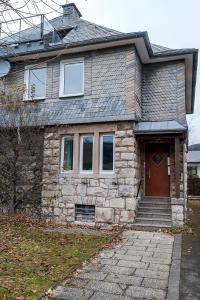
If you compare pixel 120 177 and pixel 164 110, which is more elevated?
pixel 164 110

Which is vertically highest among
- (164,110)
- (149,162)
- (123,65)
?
(123,65)

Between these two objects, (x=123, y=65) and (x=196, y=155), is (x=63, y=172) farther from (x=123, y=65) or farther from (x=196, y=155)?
(x=196, y=155)

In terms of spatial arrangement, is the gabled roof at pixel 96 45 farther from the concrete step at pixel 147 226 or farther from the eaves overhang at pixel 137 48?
the concrete step at pixel 147 226

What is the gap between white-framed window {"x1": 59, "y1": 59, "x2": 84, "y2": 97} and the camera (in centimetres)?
1217

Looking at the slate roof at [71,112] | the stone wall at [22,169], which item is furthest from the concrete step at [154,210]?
the stone wall at [22,169]

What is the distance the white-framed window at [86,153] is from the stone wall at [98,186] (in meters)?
0.34

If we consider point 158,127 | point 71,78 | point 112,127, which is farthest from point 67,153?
point 158,127

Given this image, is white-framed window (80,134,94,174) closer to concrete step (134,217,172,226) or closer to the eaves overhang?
concrete step (134,217,172,226)

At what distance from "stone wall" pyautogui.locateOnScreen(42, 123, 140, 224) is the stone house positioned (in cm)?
3

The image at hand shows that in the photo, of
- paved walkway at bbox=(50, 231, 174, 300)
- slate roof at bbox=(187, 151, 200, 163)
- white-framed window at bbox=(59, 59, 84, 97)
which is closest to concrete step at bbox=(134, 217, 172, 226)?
paved walkway at bbox=(50, 231, 174, 300)

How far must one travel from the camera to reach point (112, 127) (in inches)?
442

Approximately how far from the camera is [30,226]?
34.6ft

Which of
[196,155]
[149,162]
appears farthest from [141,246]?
[196,155]

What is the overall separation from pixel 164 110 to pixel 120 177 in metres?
3.04
